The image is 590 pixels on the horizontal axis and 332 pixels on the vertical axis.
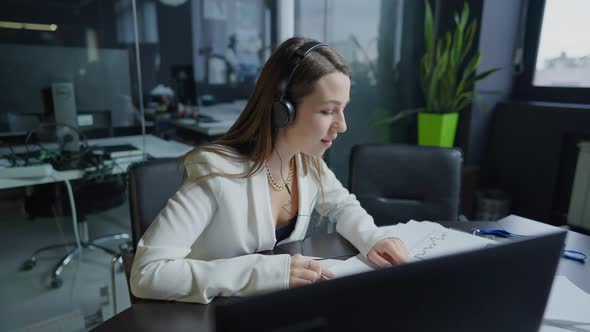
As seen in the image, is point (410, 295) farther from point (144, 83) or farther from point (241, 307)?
point (144, 83)

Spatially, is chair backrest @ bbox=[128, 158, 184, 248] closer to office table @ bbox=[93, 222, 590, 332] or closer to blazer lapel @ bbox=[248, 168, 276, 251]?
blazer lapel @ bbox=[248, 168, 276, 251]

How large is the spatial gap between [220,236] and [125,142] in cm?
172

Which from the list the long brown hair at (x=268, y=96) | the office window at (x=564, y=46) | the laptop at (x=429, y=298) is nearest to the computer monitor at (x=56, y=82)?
the long brown hair at (x=268, y=96)

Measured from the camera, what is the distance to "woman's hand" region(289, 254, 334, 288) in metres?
0.74

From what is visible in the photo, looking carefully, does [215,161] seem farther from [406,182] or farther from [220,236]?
[406,182]

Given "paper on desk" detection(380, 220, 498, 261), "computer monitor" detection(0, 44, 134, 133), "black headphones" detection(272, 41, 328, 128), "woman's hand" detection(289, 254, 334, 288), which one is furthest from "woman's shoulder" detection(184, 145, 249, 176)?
"computer monitor" detection(0, 44, 134, 133)

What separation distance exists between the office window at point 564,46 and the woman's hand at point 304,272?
2653mm

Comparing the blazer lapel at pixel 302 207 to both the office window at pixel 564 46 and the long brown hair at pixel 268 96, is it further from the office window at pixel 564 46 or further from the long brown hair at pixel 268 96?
the office window at pixel 564 46

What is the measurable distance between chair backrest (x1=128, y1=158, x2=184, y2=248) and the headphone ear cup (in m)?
0.40

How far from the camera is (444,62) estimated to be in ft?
8.45

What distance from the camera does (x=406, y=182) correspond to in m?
1.57

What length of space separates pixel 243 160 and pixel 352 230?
35cm

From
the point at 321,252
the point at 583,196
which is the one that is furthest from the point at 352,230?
the point at 583,196

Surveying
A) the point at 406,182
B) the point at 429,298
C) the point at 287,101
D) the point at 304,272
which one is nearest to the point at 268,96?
the point at 287,101
